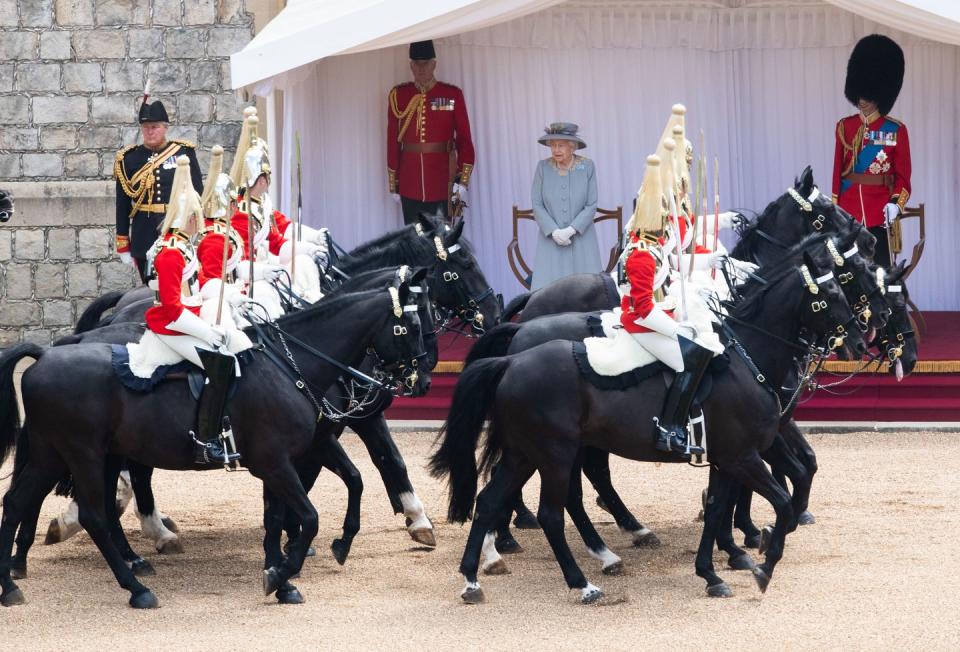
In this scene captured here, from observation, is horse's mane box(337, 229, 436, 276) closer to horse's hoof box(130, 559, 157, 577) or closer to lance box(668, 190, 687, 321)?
lance box(668, 190, 687, 321)

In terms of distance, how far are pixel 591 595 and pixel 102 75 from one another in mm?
8361

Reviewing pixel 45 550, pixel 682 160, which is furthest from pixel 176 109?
pixel 682 160

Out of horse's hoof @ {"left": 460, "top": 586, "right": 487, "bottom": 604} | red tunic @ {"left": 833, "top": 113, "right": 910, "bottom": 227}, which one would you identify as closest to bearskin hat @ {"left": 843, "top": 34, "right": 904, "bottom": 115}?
red tunic @ {"left": 833, "top": 113, "right": 910, "bottom": 227}

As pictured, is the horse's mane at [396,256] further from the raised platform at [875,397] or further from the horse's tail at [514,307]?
the raised platform at [875,397]

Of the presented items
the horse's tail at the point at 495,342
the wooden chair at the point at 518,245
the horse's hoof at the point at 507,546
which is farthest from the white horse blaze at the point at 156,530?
the wooden chair at the point at 518,245

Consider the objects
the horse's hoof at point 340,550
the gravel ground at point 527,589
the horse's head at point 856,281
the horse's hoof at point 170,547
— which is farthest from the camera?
the horse's hoof at point 170,547

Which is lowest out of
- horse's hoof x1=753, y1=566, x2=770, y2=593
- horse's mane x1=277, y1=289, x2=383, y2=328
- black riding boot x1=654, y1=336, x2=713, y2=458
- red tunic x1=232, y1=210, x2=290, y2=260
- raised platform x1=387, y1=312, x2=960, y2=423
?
horse's hoof x1=753, y1=566, x2=770, y2=593

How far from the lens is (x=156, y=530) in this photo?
334 inches

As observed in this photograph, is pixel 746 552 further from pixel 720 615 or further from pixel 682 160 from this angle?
pixel 682 160

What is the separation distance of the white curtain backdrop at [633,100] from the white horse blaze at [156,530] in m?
5.38

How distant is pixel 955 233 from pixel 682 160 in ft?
22.6

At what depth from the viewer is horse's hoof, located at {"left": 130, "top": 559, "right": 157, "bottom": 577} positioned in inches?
313

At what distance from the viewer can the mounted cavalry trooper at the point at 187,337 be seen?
287 inches

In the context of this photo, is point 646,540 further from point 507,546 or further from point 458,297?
point 458,297
